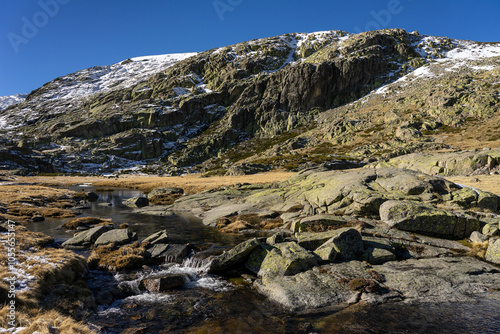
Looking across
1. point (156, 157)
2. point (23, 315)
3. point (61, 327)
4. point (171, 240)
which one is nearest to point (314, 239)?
point (171, 240)

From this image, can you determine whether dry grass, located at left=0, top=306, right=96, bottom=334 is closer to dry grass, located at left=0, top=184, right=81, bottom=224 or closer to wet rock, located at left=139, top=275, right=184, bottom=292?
wet rock, located at left=139, top=275, right=184, bottom=292

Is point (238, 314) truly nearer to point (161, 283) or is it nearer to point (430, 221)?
point (161, 283)

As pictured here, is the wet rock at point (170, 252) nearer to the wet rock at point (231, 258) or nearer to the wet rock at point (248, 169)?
the wet rock at point (231, 258)

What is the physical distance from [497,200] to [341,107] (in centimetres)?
17632

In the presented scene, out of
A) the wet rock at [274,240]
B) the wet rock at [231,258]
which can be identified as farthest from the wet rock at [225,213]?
the wet rock at [231,258]

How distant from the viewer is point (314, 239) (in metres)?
19.0

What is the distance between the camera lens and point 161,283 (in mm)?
14602

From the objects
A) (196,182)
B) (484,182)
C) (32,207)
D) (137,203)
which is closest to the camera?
(484,182)

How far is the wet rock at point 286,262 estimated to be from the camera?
602 inches

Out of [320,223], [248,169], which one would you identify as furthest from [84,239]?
[248,169]

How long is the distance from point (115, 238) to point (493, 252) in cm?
3016

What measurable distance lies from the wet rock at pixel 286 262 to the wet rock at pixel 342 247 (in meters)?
0.90

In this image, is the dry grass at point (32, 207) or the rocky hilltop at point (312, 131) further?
the rocky hilltop at point (312, 131)

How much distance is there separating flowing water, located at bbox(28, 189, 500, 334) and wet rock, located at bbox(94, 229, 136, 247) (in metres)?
6.06
